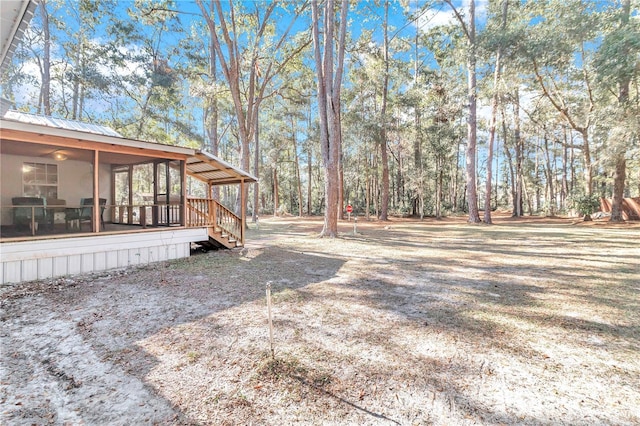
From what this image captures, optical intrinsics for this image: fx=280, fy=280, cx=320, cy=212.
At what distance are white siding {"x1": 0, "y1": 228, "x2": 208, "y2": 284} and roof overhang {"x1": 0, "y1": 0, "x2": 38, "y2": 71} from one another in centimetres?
379

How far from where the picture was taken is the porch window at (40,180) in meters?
7.92

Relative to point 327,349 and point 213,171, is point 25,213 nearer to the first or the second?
point 213,171

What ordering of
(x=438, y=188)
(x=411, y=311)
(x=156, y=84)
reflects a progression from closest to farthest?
(x=411, y=311) < (x=156, y=84) < (x=438, y=188)

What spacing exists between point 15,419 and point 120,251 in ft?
17.3

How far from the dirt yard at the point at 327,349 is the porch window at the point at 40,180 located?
14.8ft

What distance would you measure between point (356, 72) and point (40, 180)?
1815cm

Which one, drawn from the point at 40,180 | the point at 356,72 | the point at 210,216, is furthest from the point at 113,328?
the point at 356,72

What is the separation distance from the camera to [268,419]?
2039 millimetres

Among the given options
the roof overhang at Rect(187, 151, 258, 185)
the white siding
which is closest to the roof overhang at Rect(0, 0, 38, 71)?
the white siding

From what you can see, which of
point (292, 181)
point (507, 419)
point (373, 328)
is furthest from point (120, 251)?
point (292, 181)

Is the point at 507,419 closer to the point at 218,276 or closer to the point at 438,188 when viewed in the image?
the point at 218,276

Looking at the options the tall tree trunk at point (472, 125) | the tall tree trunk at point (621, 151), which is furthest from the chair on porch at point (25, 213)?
the tall tree trunk at point (472, 125)

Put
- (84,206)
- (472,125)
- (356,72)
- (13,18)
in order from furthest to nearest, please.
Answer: (356,72), (472,125), (84,206), (13,18)

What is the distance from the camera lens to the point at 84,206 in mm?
6301
